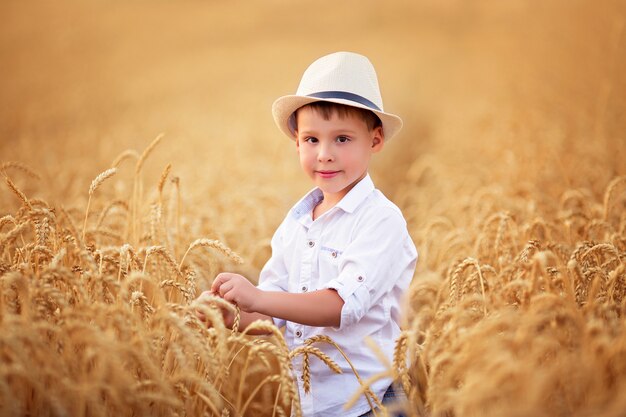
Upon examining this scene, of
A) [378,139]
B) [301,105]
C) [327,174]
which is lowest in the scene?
[327,174]

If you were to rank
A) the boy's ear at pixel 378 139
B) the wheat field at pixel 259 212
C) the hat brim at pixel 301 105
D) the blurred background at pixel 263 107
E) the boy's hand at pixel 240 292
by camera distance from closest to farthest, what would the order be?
the wheat field at pixel 259 212
the boy's hand at pixel 240 292
the hat brim at pixel 301 105
the boy's ear at pixel 378 139
the blurred background at pixel 263 107

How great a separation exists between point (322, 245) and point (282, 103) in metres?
0.57

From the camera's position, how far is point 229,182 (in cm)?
590

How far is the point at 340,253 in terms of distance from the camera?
7.27ft

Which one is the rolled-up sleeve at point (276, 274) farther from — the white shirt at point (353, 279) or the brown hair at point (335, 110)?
the brown hair at point (335, 110)

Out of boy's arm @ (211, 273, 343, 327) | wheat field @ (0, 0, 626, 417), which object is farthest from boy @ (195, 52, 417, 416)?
wheat field @ (0, 0, 626, 417)

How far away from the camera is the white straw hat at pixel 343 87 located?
219 centimetres

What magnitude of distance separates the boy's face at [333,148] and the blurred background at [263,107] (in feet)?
5.69

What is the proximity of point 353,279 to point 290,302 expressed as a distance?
0.23 metres

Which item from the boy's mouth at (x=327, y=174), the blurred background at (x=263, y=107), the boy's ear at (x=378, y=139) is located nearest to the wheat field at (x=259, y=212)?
the blurred background at (x=263, y=107)

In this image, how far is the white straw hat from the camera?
7.18 ft

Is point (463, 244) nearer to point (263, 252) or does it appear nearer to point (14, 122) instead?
point (263, 252)

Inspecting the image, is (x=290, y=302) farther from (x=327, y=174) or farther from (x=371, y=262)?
(x=327, y=174)

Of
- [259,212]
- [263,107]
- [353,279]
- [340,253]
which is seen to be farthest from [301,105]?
[263,107]
